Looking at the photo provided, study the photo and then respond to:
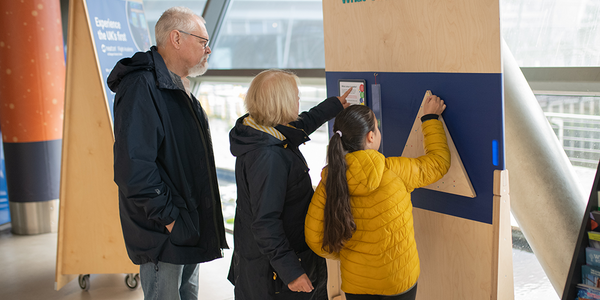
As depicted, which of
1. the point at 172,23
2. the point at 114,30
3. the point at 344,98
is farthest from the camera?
the point at 114,30

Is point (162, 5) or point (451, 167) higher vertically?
point (162, 5)

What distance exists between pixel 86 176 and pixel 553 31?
2834mm

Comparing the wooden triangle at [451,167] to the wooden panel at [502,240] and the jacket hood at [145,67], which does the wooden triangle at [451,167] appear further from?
the jacket hood at [145,67]

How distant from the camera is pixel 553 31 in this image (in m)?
2.32

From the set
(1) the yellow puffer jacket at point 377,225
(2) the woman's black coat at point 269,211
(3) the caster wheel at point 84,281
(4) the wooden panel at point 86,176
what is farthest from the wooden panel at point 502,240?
(3) the caster wheel at point 84,281

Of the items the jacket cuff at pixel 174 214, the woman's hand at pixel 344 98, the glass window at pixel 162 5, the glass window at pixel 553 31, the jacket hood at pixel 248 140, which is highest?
the glass window at pixel 162 5

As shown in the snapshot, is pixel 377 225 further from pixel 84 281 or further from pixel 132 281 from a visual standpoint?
pixel 84 281

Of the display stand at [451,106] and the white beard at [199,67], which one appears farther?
the white beard at [199,67]

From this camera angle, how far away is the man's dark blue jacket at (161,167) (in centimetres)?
172

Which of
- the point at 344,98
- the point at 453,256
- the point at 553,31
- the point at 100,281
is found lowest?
the point at 100,281

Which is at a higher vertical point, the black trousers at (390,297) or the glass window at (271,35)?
the glass window at (271,35)

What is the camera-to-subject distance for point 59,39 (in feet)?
13.4

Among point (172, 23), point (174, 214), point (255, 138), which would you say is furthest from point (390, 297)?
point (172, 23)

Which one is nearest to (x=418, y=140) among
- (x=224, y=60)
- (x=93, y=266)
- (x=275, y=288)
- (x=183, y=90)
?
(x=275, y=288)
